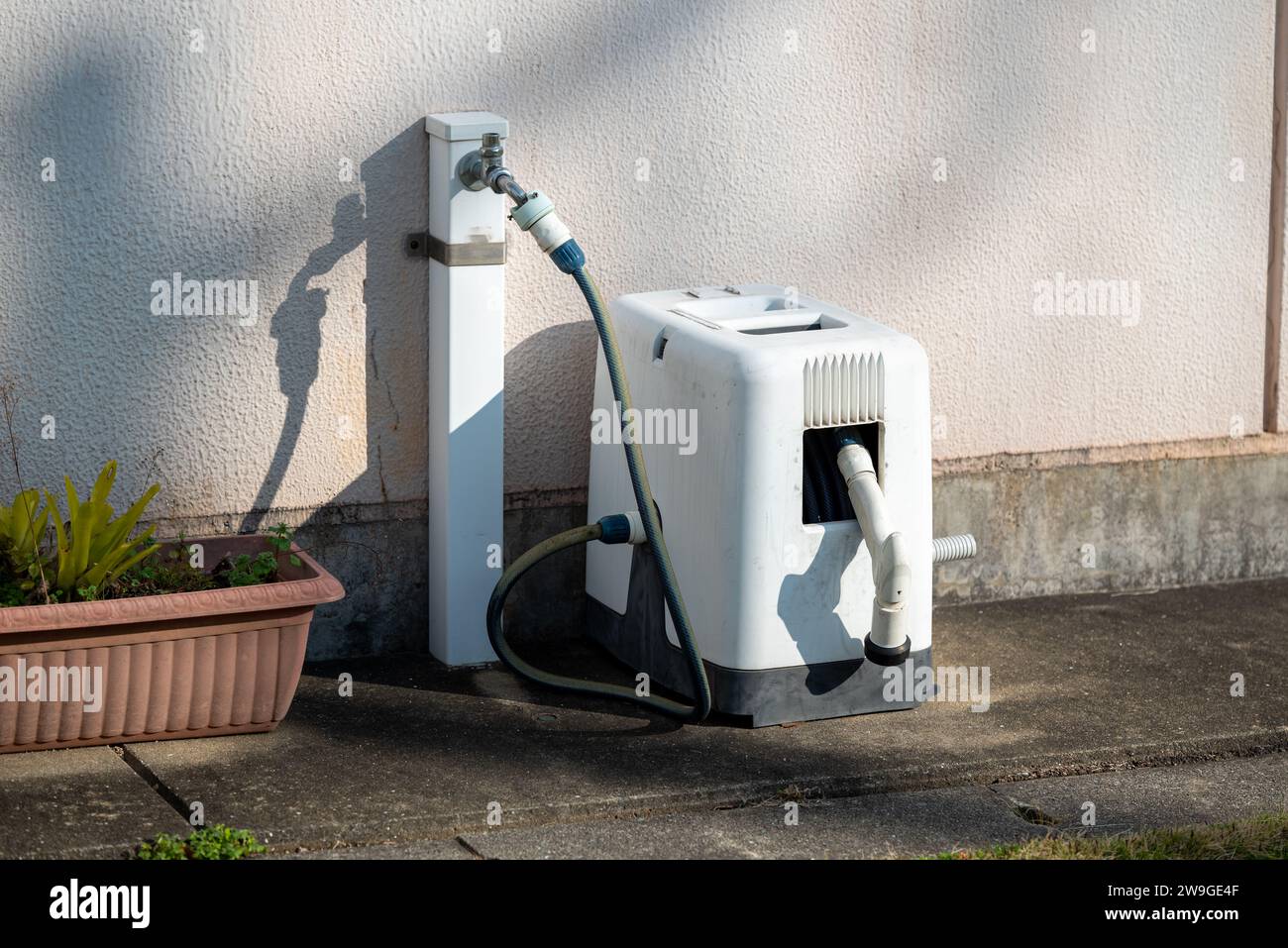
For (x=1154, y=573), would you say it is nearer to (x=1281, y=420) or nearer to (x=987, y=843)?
(x=1281, y=420)

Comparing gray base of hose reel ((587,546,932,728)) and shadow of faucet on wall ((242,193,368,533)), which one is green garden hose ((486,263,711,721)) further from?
shadow of faucet on wall ((242,193,368,533))

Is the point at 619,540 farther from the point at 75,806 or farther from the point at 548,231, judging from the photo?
the point at 75,806

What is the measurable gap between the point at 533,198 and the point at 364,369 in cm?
62

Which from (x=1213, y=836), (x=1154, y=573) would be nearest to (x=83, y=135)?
(x=1213, y=836)

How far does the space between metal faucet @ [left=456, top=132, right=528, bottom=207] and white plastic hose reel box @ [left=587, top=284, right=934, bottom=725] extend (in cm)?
42

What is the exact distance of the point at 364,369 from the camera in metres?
4.14

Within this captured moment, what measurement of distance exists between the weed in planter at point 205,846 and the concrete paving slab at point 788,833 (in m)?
0.40

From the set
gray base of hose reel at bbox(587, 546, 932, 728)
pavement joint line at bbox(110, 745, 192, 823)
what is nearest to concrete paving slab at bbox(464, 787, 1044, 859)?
gray base of hose reel at bbox(587, 546, 932, 728)

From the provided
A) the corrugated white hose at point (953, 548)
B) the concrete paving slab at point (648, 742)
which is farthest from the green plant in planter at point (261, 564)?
the corrugated white hose at point (953, 548)

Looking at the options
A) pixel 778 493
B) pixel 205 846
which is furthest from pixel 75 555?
pixel 778 493

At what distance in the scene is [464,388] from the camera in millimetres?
4102

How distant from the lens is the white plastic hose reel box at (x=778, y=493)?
146 inches

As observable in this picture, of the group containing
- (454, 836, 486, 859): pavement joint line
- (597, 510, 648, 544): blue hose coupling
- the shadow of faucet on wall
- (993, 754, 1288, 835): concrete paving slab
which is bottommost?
(993, 754, 1288, 835): concrete paving slab

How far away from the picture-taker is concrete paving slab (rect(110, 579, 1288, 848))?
340 centimetres
